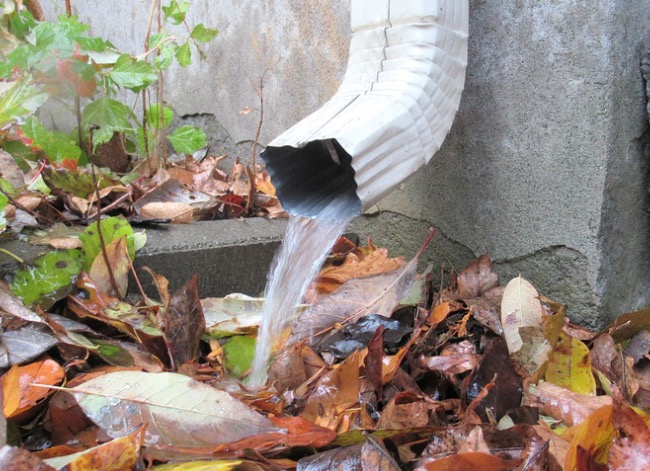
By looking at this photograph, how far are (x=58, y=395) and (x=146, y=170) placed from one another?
147 cm

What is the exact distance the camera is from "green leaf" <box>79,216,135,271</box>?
1.55 m

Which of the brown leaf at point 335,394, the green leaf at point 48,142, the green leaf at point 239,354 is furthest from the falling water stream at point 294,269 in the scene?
the green leaf at point 48,142

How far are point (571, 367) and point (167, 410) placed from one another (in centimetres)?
73

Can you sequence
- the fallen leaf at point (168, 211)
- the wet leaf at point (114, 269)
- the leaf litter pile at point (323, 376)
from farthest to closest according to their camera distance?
the fallen leaf at point (168, 211)
the wet leaf at point (114, 269)
the leaf litter pile at point (323, 376)

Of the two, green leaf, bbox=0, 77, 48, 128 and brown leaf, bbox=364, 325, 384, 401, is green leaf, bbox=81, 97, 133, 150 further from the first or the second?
brown leaf, bbox=364, 325, 384, 401

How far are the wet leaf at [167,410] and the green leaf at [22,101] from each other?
787mm

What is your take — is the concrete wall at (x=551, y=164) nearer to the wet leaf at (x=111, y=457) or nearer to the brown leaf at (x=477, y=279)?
the brown leaf at (x=477, y=279)

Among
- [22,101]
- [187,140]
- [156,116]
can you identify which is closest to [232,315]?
[22,101]

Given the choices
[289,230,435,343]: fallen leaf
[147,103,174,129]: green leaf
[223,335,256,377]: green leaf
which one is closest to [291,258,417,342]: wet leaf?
[289,230,435,343]: fallen leaf

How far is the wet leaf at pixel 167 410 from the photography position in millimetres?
977

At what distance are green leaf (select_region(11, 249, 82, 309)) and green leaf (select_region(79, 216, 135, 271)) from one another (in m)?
0.03

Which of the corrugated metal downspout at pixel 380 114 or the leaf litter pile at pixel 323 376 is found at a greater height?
the corrugated metal downspout at pixel 380 114

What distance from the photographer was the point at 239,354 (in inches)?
55.1

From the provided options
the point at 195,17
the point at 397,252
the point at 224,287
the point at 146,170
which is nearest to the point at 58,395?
the point at 224,287
